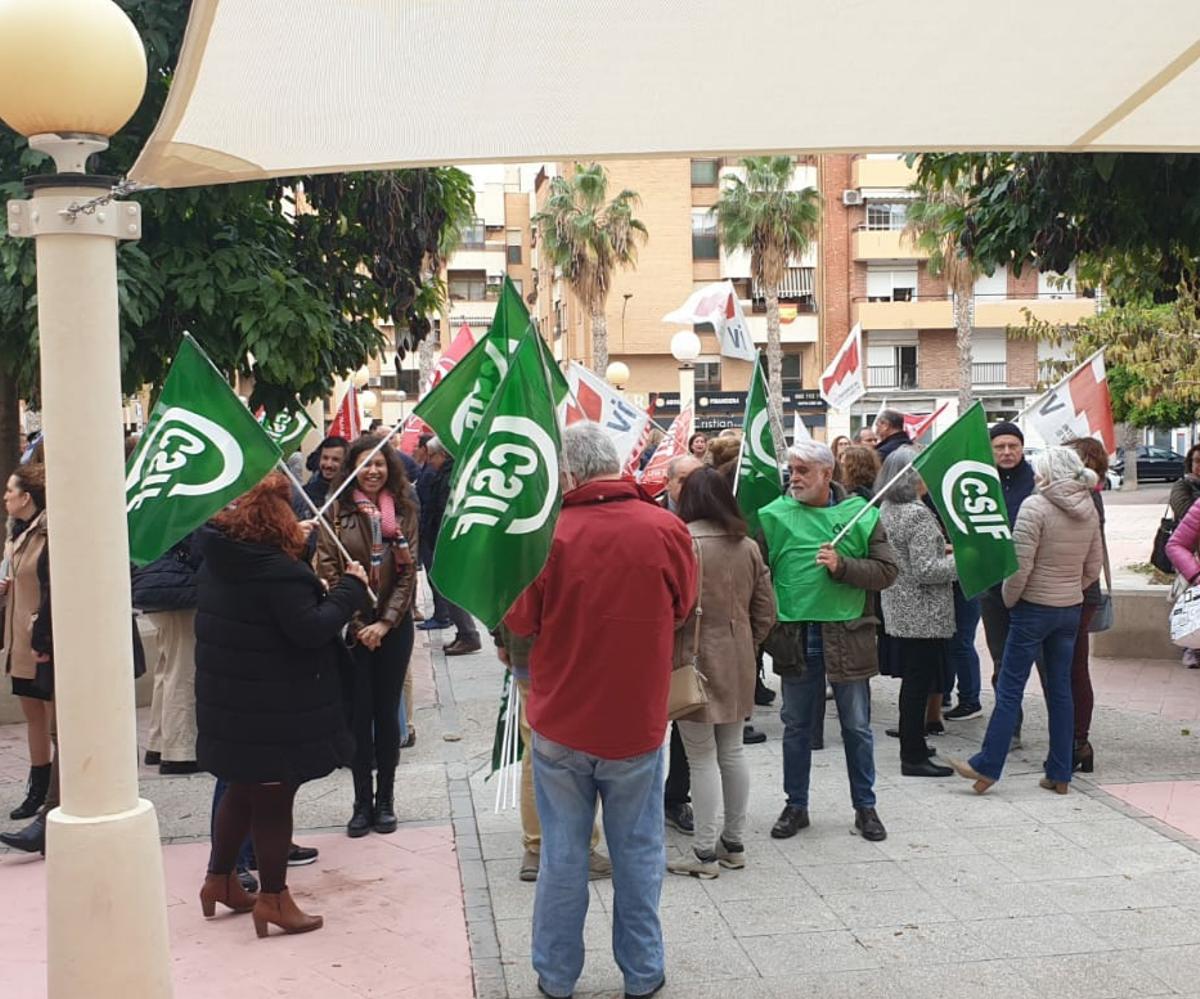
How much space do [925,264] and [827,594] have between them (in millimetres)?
48595

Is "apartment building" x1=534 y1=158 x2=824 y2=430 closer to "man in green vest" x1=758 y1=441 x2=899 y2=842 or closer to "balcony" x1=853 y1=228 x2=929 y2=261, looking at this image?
"balcony" x1=853 y1=228 x2=929 y2=261

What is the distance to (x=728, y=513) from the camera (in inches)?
234

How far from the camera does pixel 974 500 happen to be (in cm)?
668

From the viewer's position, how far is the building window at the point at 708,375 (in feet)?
179

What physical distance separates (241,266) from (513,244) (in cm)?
6868

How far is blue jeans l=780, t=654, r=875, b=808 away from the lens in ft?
21.0

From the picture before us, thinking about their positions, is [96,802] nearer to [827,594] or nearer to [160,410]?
[160,410]

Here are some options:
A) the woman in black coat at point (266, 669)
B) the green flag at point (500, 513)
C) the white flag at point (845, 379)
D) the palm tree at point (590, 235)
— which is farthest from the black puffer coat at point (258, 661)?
the palm tree at point (590, 235)

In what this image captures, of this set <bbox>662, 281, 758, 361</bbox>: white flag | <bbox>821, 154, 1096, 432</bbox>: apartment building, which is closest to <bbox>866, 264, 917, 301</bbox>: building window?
<bbox>821, 154, 1096, 432</bbox>: apartment building

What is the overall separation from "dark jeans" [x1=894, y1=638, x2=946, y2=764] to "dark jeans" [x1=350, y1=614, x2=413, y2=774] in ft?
9.37

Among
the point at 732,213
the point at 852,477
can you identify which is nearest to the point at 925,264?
the point at 732,213

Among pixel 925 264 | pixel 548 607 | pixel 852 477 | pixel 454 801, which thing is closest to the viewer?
pixel 548 607

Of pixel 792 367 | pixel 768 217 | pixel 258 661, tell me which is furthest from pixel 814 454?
pixel 792 367

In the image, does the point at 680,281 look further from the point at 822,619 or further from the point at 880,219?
the point at 822,619
